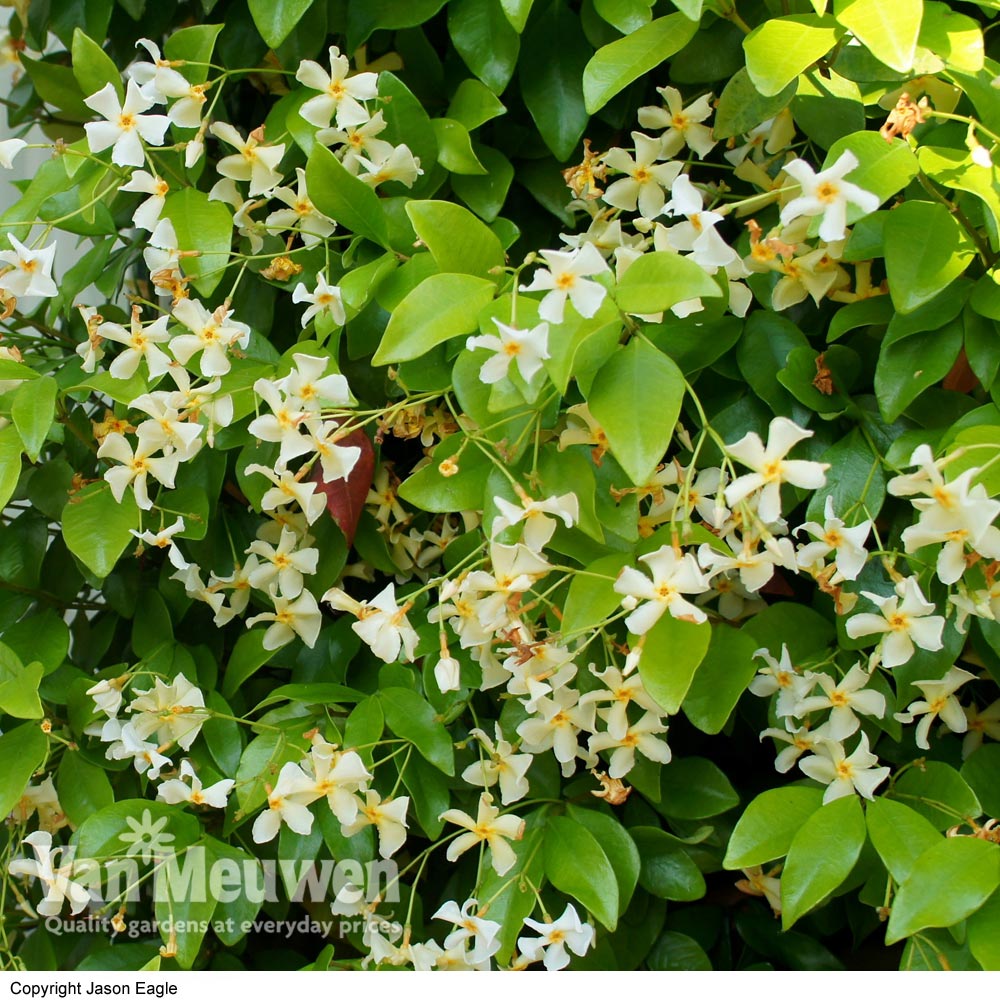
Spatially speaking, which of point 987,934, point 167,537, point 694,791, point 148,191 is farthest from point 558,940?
point 148,191

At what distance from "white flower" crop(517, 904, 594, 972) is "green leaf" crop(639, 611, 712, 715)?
17 cm

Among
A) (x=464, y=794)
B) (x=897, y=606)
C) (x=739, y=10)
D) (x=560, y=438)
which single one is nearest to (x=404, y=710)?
(x=464, y=794)

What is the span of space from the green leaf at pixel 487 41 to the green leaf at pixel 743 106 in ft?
0.51

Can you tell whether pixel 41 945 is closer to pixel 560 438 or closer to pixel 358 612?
pixel 358 612

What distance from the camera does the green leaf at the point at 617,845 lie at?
0.71 metres

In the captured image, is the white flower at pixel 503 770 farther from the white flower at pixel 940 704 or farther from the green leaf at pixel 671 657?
the white flower at pixel 940 704

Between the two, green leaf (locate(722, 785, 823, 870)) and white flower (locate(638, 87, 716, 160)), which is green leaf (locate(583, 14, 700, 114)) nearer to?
white flower (locate(638, 87, 716, 160))

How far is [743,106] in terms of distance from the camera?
0.69m

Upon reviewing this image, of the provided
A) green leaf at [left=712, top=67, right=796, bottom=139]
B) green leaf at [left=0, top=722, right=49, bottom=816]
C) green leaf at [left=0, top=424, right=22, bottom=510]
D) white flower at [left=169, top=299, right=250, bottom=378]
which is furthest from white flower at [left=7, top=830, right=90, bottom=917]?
green leaf at [left=712, top=67, right=796, bottom=139]

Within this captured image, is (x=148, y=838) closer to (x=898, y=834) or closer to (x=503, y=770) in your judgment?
(x=503, y=770)

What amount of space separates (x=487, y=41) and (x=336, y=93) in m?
0.12

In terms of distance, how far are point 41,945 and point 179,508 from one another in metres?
0.38

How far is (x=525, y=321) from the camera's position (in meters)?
0.60

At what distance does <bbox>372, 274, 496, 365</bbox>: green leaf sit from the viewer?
613 mm
